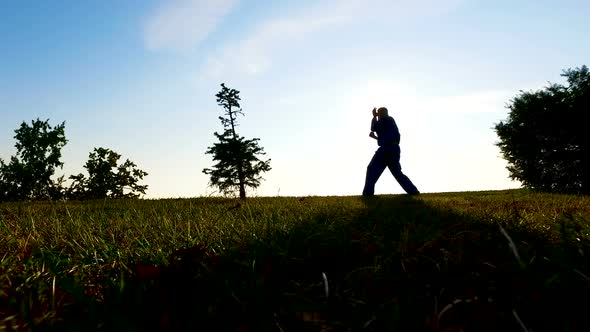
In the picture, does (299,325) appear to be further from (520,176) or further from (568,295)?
(520,176)

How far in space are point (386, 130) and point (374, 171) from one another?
1310 millimetres

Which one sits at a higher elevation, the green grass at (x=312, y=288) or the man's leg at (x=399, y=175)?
the man's leg at (x=399, y=175)

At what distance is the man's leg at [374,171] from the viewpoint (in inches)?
533

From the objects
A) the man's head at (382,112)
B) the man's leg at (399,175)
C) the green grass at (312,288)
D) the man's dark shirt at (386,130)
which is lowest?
the green grass at (312,288)

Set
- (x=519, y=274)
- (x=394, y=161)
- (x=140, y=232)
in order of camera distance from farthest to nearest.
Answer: (x=394, y=161) < (x=140, y=232) < (x=519, y=274)

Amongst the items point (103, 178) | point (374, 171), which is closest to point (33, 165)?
point (103, 178)

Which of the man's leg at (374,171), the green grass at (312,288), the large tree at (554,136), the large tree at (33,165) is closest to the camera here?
the green grass at (312,288)

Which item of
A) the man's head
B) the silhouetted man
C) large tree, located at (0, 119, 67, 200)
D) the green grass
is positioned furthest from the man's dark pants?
large tree, located at (0, 119, 67, 200)

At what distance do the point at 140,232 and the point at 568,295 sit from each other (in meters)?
3.05

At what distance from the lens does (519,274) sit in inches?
74.0

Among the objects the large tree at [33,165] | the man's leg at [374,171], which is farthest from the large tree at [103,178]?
the man's leg at [374,171]

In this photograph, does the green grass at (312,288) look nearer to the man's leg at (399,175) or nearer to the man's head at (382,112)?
the man's leg at (399,175)

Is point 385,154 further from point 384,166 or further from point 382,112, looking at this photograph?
point 382,112

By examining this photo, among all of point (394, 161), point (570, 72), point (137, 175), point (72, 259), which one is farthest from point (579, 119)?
point (137, 175)
